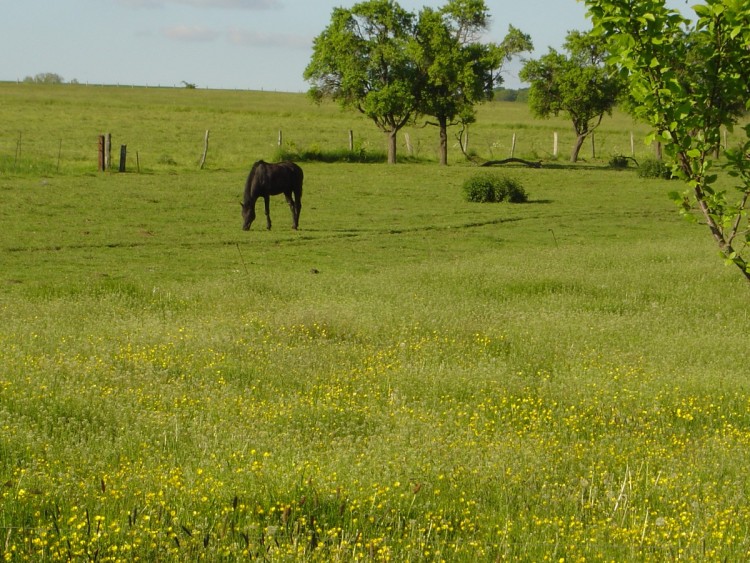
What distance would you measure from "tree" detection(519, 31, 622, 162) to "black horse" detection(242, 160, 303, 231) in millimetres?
38201

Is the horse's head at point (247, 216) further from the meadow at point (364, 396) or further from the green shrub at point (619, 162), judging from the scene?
the green shrub at point (619, 162)

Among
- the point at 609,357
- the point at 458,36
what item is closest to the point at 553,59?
the point at 458,36

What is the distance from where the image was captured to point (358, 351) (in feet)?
42.3

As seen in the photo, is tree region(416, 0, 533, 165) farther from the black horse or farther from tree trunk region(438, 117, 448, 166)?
the black horse

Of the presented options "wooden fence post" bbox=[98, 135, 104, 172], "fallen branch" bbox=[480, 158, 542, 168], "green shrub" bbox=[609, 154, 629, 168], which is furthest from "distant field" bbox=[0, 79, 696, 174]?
"green shrub" bbox=[609, 154, 629, 168]

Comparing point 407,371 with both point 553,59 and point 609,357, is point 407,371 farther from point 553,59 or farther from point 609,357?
point 553,59

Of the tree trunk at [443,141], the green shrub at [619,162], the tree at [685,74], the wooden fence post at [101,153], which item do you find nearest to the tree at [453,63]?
the tree trunk at [443,141]

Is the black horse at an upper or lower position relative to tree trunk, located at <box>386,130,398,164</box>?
lower

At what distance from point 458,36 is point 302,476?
56.4m

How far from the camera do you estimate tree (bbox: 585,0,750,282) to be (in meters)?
6.86

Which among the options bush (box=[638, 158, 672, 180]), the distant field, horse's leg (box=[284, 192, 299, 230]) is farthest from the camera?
bush (box=[638, 158, 672, 180])

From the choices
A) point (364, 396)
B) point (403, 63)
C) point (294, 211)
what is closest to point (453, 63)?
point (403, 63)

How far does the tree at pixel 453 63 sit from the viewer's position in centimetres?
5791

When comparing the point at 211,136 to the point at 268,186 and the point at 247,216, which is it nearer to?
the point at 268,186
